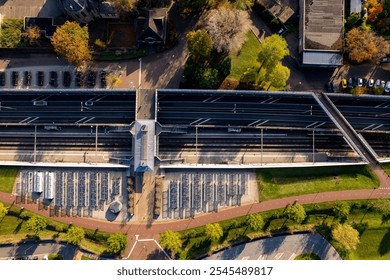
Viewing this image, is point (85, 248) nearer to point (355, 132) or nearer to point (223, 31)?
point (223, 31)

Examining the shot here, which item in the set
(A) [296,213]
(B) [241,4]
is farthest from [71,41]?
(A) [296,213]

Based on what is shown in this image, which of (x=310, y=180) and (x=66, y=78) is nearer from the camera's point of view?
(x=66, y=78)

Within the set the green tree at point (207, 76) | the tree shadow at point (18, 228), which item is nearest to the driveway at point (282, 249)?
the green tree at point (207, 76)

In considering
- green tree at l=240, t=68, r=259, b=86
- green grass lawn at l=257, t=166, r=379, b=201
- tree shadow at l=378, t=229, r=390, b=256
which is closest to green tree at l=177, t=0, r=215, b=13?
green tree at l=240, t=68, r=259, b=86

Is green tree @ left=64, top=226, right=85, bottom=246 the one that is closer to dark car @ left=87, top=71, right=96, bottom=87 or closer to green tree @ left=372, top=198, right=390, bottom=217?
dark car @ left=87, top=71, right=96, bottom=87

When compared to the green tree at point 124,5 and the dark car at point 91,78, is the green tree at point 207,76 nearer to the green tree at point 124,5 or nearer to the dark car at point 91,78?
the green tree at point 124,5

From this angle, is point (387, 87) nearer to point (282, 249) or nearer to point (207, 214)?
point (282, 249)
